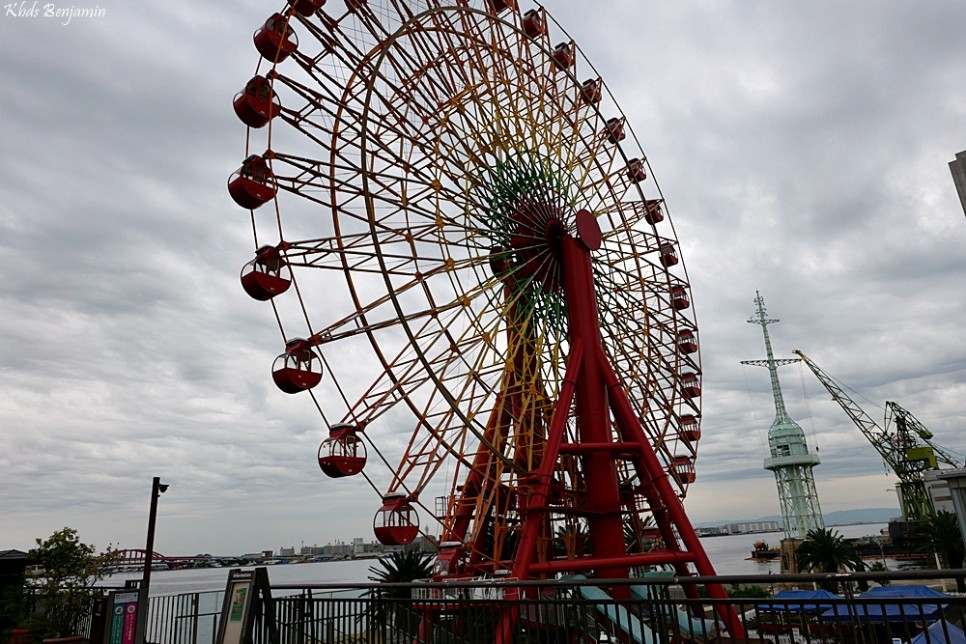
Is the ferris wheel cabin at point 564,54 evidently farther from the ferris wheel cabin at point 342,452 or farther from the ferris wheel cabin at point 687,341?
the ferris wheel cabin at point 342,452

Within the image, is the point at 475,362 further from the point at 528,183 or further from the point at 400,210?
the point at 528,183

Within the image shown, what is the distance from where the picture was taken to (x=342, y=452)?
48.6ft

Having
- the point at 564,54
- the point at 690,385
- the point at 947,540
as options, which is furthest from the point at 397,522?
the point at 947,540

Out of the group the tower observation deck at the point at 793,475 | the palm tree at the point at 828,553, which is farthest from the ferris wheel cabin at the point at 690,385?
the tower observation deck at the point at 793,475

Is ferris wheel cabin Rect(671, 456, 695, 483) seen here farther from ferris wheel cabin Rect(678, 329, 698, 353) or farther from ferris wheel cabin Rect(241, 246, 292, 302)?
ferris wheel cabin Rect(241, 246, 292, 302)

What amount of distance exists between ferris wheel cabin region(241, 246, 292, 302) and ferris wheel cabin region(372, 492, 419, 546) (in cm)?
526

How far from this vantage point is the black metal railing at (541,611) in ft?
19.1

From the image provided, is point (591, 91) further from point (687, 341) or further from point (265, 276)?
point (265, 276)

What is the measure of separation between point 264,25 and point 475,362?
922 cm

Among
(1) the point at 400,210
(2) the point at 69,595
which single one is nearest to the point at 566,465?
(1) the point at 400,210

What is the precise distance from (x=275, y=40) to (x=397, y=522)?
36.5ft

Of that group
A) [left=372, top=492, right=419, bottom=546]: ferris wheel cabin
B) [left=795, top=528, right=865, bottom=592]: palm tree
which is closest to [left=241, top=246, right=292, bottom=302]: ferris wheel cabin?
[left=372, top=492, right=419, bottom=546]: ferris wheel cabin

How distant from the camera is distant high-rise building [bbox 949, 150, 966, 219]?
1977 centimetres

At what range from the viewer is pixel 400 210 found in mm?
16766
